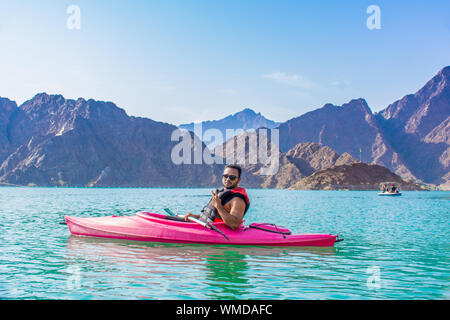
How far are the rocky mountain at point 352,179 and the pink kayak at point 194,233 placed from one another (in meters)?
167

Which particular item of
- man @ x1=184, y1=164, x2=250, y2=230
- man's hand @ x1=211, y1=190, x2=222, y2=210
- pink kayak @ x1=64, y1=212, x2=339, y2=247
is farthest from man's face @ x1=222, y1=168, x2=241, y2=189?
pink kayak @ x1=64, y1=212, x2=339, y2=247

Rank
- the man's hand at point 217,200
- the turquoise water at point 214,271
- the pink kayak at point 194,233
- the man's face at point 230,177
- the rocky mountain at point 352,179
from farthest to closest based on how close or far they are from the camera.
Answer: the rocky mountain at point 352,179 < the pink kayak at point 194,233 < the man's face at point 230,177 < the man's hand at point 217,200 < the turquoise water at point 214,271

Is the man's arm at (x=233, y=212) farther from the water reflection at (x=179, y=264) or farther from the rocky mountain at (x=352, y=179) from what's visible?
the rocky mountain at (x=352, y=179)

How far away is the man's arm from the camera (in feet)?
34.1

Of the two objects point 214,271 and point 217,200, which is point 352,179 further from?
point 214,271

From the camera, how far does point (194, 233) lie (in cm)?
1169

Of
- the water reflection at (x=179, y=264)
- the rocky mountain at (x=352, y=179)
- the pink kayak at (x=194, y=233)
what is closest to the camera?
the water reflection at (x=179, y=264)

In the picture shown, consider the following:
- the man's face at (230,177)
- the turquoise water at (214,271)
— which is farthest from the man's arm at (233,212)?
the turquoise water at (214,271)

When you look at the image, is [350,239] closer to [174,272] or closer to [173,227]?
[173,227]

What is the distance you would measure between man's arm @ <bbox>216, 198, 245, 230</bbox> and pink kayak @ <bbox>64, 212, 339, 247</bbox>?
64 cm

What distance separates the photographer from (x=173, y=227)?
12094 millimetres

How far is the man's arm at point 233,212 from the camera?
1041 cm
